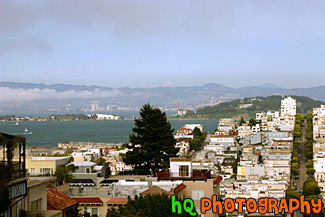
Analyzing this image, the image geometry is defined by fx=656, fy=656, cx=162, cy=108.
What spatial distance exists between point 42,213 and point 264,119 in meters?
Answer: 84.8

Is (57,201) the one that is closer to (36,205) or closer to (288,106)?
(36,205)

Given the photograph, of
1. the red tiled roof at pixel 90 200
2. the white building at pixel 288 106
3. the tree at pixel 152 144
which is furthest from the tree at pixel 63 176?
the white building at pixel 288 106

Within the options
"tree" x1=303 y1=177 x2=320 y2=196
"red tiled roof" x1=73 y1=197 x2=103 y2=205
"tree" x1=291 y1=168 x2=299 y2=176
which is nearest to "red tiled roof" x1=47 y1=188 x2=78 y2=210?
"red tiled roof" x1=73 y1=197 x2=103 y2=205

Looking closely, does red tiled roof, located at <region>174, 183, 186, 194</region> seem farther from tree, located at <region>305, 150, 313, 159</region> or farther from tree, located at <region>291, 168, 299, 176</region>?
tree, located at <region>305, 150, 313, 159</region>

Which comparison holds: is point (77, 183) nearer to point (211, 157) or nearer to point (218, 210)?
point (218, 210)

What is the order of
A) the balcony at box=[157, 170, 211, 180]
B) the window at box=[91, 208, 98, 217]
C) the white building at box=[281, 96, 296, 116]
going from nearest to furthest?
the window at box=[91, 208, 98, 217] < the balcony at box=[157, 170, 211, 180] < the white building at box=[281, 96, 296, 116]

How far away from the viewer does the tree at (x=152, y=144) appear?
16.3m

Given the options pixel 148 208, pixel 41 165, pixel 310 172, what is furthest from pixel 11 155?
pixel 310 172

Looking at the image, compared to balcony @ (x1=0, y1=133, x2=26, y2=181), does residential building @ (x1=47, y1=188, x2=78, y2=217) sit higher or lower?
lower

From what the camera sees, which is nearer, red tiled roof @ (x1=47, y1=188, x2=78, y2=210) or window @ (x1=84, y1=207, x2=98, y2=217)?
red tiled roof @ (x1=47, y1=188, x2=78, y2=210)

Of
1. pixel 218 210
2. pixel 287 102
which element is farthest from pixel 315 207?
pixel 287 102

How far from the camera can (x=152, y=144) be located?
16.3m

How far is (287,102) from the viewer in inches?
4370

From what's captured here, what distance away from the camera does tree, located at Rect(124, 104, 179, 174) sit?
16.3 meters
